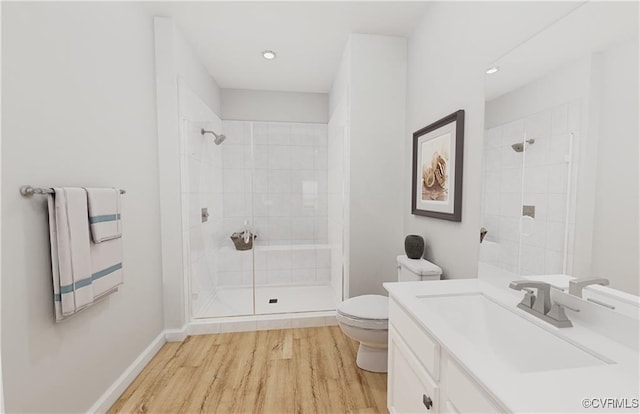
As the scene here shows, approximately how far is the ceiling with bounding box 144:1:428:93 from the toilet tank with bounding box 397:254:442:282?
6.04ft

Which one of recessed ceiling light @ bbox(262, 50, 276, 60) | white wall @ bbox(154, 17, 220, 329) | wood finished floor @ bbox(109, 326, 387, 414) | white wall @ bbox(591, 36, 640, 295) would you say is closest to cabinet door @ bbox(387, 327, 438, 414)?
wood finished floor @ bbox(109, 326, 387, 414)

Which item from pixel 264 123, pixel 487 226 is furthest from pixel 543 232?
pixel 264 123

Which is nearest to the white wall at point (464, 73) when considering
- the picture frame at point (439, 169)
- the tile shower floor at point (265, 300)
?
the picture frame at point (439, 169)

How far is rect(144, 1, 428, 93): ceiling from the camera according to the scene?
6.65 feet

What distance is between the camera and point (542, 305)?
1.03 metres

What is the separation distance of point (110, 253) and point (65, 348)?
47cm

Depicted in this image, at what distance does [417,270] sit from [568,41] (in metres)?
1.36

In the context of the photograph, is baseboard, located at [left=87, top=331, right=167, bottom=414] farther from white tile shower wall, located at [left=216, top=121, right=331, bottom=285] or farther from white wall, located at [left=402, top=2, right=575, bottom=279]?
white wall, located at [left=402, top=2, right=575, bottom=279]

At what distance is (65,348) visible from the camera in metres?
1.34

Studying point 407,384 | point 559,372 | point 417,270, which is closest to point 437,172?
point 417,270

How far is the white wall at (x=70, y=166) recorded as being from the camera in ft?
3.59

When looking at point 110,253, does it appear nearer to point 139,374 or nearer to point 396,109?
point 139,374

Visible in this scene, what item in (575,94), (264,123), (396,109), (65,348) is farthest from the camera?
(264,123)

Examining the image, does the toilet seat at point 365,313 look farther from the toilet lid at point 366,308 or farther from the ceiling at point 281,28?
the ceiling at point 281,28
